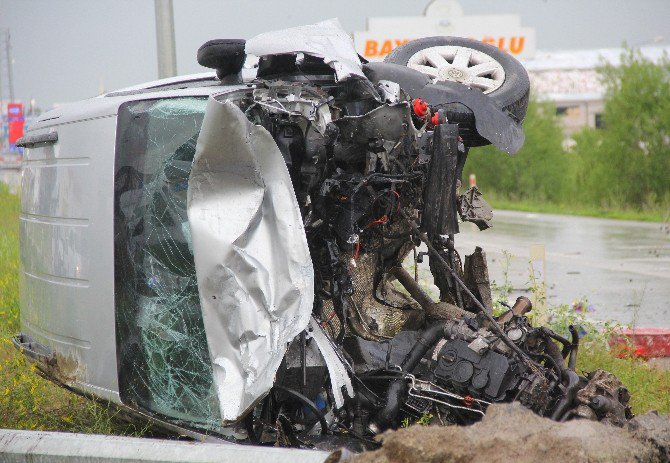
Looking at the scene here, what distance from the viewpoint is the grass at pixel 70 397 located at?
187 inches

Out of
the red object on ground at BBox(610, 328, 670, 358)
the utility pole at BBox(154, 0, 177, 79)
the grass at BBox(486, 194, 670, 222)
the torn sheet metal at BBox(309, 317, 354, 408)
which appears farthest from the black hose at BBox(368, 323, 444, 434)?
the grass at BBox(486, 194, 670, 222)

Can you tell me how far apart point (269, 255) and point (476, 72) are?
2.31m

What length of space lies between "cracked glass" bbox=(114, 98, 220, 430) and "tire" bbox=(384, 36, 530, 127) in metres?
1.47

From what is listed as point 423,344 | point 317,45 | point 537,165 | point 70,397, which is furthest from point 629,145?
point 317,45

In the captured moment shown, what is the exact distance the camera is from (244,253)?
142 inches

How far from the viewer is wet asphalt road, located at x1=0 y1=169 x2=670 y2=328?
986cm

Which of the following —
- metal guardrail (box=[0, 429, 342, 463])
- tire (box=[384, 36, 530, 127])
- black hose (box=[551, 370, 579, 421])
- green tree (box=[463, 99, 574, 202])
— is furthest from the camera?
green tree (box=[463, 99, 574, 202])

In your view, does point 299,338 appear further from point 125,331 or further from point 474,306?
point 474,306

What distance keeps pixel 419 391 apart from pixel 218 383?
0.95m

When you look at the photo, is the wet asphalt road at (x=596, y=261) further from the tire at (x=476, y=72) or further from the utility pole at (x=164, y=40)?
the utility pole at (x=164, y=40)

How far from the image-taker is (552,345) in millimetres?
4211

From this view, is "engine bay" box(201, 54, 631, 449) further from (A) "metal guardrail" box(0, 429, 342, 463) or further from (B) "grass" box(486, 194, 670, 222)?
(B) "grass" box(486, 194, 670, 222)

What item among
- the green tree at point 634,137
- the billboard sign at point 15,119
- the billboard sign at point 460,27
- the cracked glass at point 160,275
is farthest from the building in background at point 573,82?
the cracked glass at point 160,275

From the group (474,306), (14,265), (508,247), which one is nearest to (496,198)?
(508,247)
